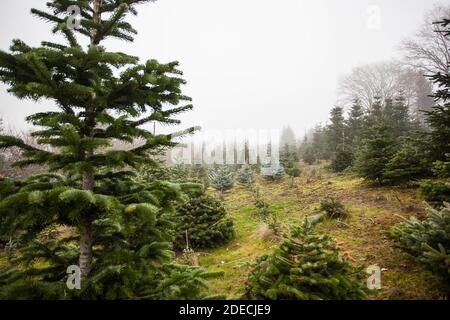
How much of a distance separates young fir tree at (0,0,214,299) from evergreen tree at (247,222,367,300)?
1.13m

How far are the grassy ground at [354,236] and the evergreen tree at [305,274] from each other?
0.46 m

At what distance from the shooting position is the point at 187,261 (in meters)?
6.88

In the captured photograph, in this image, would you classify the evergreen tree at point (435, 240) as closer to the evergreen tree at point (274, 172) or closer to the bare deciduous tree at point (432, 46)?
the evergreen tree at point (274, 172)

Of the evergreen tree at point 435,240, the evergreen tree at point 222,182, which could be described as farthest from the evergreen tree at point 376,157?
the evergreen tree at point 222,182

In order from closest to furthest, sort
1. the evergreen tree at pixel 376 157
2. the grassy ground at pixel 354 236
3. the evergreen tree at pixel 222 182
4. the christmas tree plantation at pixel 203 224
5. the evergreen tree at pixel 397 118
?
1. the grassy ground at pixel 354 236
2. the christmas tree plantation at pixel 203 224
3. the evergreen tree at pixel 376 157
4. the evergreen tree at pixel 222 182
5. the evergreen tree at pixel 397 118

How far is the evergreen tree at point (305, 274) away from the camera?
3.56 meters

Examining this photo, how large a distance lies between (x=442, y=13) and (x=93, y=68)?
2965 centimetres

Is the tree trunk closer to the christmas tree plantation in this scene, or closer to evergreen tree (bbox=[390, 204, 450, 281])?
the christmas tree plantation

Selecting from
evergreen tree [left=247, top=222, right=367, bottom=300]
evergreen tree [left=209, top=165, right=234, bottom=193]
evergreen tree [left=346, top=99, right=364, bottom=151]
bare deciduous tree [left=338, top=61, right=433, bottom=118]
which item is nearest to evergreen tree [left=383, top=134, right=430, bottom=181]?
evergreen tree [left=247, top=222, right=367, bottom=300]

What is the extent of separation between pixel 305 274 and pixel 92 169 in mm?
3168

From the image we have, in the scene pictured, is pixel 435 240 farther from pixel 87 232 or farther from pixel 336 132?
pixel 336 132

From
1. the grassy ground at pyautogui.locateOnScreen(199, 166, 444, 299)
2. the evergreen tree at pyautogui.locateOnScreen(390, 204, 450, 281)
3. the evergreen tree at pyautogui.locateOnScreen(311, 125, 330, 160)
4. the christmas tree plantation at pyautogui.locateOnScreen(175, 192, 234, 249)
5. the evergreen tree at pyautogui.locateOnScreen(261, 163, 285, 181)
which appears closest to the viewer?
the evergreen tree at pyautogui.locateOnScreen(390, 204, 450, 281)

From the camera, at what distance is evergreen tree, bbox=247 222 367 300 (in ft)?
11.7

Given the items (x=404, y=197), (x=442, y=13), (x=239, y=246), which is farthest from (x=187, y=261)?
(x=442, y=13)
